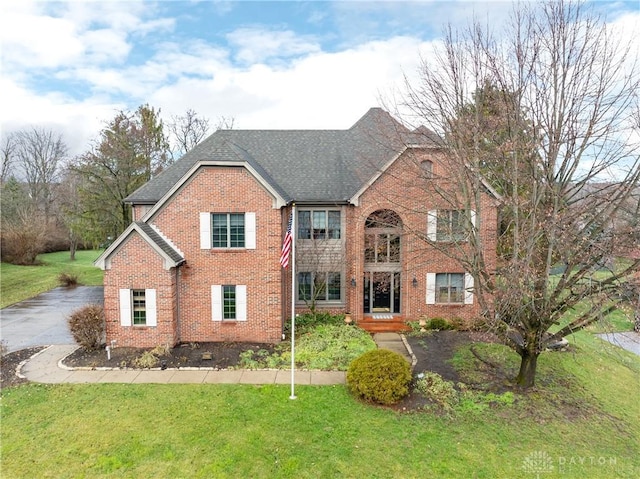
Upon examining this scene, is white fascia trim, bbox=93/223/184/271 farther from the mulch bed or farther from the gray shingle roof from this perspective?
the mulch bed

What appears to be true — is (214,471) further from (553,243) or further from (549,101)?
(549,101)

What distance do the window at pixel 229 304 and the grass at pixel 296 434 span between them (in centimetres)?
406

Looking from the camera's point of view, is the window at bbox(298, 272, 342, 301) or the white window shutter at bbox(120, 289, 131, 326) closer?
the white window shutter at bbox(120, 289, 131, 326)

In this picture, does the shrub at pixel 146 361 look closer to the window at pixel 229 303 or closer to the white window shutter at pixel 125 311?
the white window shutter at pixel 125 311

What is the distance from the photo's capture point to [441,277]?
58.7 ft

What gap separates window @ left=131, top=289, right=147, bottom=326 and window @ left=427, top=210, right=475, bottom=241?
11.2 m

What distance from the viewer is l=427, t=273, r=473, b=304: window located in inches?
701

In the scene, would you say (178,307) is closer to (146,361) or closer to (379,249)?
(146,361)

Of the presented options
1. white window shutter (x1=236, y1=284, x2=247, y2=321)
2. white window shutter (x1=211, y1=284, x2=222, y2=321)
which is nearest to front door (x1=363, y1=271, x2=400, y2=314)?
white window shutter (x1=236, y1=284, x2=247, y2=321)

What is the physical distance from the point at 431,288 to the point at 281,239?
7832mm

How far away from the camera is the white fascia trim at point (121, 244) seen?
536 inches

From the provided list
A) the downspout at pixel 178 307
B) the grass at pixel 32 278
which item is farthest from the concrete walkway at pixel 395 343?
the grass at pixel 32 278

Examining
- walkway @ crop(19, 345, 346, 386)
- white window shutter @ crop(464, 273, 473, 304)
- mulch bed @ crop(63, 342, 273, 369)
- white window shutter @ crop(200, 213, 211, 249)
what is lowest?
walkway @ crop(19, 345, 346, 386)

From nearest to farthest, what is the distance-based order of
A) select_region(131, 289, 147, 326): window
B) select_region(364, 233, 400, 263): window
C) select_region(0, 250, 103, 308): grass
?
select_region(131, 289, 147, 326): window
select_region(364, 233, 400, 263): window
select_region(0, 250, 103, 308): grass
